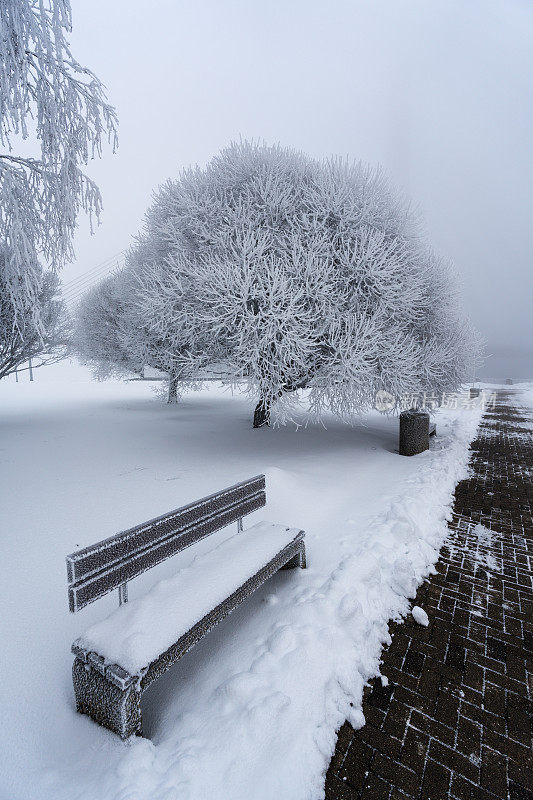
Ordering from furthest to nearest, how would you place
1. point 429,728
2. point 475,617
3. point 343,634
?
point 475,617 → point 343,634 → point 429,728

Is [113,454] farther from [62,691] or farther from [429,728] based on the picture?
[429,728]

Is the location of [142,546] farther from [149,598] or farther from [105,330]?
[105,330]

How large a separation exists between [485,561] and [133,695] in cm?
372

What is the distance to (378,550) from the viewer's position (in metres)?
3.82

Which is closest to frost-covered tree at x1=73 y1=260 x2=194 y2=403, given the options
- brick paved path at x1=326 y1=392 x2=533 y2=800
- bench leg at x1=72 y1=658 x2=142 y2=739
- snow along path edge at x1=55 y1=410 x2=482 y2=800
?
snow along path edge at x1=55 y1=410 x2=482 y2=800

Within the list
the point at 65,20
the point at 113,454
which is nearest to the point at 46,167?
the point at 65,20

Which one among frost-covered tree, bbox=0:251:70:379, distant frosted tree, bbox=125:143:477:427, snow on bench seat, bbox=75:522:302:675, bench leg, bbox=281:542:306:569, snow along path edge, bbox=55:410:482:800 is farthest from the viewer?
frost-covered tree, bbox=0:251:70:379

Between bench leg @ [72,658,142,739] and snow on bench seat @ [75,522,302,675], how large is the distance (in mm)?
125

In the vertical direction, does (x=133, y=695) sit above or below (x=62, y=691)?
above

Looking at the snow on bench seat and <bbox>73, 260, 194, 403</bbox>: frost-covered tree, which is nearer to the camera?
the snow on bench seat

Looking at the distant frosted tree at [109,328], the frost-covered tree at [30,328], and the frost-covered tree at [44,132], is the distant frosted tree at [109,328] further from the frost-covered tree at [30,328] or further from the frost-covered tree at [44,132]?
the frost-covered tree at [44,132]

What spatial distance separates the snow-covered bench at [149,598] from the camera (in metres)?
1.92

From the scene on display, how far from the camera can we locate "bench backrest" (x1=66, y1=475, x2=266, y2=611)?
7.13 ft

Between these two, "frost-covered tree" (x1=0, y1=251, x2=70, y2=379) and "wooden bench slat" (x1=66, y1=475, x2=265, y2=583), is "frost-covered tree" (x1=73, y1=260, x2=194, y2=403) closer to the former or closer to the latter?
"frost-covered tree" (x1=0, y1=251, x2=70, y2=379)
